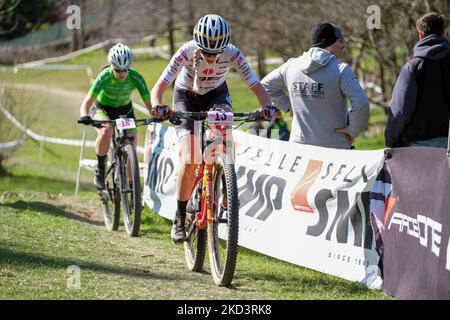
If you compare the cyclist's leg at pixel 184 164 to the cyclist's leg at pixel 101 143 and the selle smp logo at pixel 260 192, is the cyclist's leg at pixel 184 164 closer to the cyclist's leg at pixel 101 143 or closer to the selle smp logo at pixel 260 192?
the selle smp logo at pixel 260 192

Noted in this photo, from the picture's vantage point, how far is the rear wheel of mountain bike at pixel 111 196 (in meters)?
11.1

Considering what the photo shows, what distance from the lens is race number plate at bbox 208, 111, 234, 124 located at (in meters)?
7.52

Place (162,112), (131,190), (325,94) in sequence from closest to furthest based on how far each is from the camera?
(162,112), (325,94), (131,190)

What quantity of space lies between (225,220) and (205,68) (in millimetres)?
1557

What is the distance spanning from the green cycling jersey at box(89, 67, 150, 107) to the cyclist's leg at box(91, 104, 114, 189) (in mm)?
174

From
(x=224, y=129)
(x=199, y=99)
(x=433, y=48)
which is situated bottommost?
(x=224, y=129)

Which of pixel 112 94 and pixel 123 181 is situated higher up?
pixel 112 94

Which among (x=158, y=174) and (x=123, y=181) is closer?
(x=123, y=181)

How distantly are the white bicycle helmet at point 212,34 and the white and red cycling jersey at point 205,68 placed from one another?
46cm

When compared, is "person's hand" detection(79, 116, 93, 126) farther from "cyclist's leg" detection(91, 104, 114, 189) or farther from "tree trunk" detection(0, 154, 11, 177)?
"tree trunk" detection(0, 154, 11, 177)

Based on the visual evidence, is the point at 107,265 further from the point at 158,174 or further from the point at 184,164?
the point at 158,174

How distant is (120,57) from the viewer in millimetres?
10836

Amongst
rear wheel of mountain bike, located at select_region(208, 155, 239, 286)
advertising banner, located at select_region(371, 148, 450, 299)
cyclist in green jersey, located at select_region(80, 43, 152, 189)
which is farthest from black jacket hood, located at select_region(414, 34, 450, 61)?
cyclist in green jersey, located at select_region(80, 43, 152, 189)

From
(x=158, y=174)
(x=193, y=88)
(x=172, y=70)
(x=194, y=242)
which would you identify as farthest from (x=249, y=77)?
(x=158, y=174)
